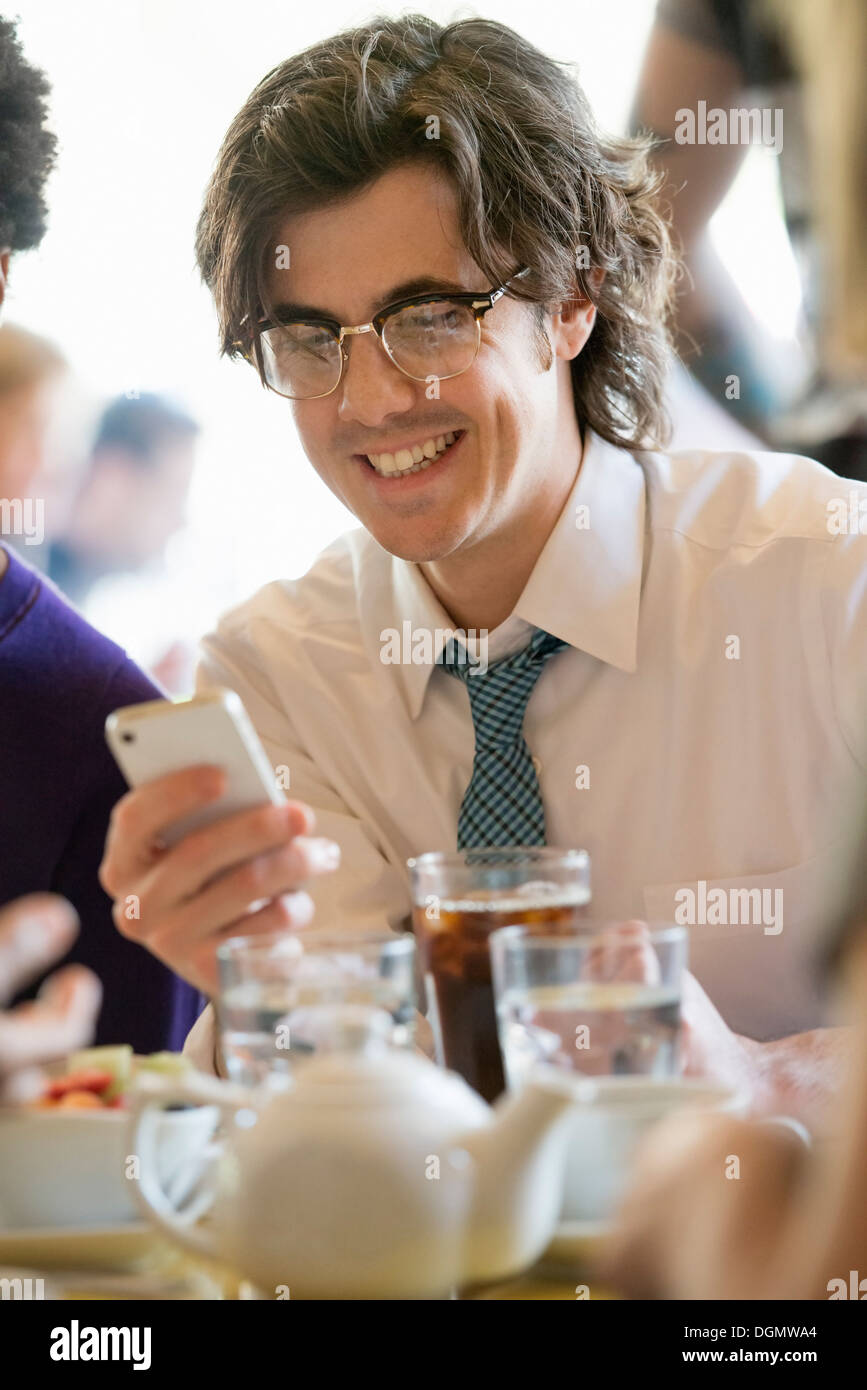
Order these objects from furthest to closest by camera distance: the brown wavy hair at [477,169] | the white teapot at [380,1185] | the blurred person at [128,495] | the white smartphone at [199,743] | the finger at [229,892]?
1. the blurred person at [128,495]
2. the brown wavy hair at [477,169]
3. the finger at [229,892]
4. the white smartphone at [199,743]
5. the white teapot at [380,1185]

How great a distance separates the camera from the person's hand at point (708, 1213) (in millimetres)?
473

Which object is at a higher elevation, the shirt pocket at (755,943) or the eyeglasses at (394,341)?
the eyeglasses at (394,341)

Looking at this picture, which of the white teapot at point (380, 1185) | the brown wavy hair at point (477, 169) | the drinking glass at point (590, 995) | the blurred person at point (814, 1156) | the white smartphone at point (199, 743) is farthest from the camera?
the brown wavy hair at point (477, 169)


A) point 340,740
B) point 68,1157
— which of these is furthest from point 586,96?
point 68,1157

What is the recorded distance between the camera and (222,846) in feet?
3.03

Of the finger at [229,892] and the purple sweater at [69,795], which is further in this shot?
the purple sweater at [69,795]

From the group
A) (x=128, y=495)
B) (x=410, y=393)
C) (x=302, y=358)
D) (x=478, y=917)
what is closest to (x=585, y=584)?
(x=410, y=393)

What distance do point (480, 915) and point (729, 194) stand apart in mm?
1433

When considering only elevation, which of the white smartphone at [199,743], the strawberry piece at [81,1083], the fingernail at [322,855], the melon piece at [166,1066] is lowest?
the strawberry piece at [81,1083]

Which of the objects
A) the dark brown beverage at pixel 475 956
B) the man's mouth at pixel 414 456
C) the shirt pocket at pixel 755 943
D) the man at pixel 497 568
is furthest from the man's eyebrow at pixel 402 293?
the dark brown beverage at pixel 475 956

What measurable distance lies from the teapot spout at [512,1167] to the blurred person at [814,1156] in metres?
0.04

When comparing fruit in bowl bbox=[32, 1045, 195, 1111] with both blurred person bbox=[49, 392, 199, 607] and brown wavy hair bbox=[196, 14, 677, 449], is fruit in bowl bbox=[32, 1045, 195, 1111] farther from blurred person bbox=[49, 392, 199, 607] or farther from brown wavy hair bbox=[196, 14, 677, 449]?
blurred person bbox=[49, 392, 199, 607]

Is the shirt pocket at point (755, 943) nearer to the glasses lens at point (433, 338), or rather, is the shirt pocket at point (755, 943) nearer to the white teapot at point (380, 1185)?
the glasses lens at point (433, 338)

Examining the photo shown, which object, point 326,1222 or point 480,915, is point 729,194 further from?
point 326,1222
